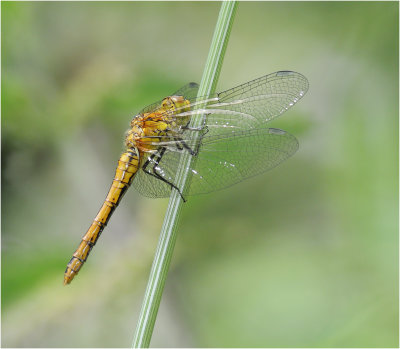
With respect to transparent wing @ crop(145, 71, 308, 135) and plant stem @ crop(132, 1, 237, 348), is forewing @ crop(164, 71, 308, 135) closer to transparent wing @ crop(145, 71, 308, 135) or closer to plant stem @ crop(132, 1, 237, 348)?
transparent wing @ crop(145, 71, 308, 135)

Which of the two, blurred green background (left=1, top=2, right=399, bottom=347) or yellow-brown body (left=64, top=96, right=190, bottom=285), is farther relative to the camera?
blurred green background (left=1, top=2, right=399, bottom=347)

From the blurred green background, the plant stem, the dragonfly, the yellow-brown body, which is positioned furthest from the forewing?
the blurred green background

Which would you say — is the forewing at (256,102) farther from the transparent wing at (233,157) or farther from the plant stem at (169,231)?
the plant stem at (169,231)

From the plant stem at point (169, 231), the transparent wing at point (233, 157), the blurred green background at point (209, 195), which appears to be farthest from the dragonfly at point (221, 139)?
the blurred green background at point (209, 195)

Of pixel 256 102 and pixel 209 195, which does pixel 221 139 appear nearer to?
pixel 256 102

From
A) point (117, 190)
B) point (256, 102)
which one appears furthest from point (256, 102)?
point (117, 190)

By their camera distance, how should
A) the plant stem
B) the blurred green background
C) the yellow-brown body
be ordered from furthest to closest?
the blurred green background
the yellow-brown body
the plant stem

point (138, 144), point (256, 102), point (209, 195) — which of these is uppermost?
point (256, 102)
